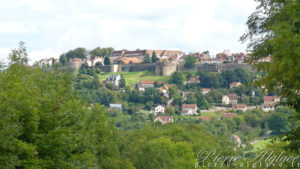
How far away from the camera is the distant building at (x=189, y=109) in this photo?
129 m

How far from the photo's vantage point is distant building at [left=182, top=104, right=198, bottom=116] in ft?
424

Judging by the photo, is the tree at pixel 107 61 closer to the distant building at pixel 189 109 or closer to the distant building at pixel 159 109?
the distant building at pixel 159 109

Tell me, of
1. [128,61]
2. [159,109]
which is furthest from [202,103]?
[128,61]

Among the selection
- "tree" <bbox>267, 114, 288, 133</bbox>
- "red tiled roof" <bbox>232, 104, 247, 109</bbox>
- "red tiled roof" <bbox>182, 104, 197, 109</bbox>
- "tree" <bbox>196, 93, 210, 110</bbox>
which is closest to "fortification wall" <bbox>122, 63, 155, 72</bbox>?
"tree" <bbox>196, 93, 210, 110</bbox>

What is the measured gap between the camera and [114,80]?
515 feet

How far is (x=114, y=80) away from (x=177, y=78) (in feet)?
61.9

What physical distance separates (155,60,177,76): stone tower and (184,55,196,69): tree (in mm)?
3533

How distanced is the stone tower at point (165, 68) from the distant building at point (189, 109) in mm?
30035

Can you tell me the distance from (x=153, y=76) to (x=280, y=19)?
14876cm

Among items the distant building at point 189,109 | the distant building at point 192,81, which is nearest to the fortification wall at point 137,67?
the distant building at point 192,81

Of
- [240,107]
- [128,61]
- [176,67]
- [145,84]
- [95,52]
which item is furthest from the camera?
[95,52]

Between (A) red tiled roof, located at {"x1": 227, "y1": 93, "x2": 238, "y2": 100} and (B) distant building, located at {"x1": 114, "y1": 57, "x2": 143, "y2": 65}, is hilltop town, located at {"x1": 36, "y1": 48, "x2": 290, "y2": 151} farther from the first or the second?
(A) red tiled roof, located at {"x1": 227, "y1": 93, "x2": 238, "y2": 100}

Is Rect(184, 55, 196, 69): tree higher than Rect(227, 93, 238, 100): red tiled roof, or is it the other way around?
Rect(184, 55, 196, 69): tree

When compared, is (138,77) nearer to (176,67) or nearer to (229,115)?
(176,67)
